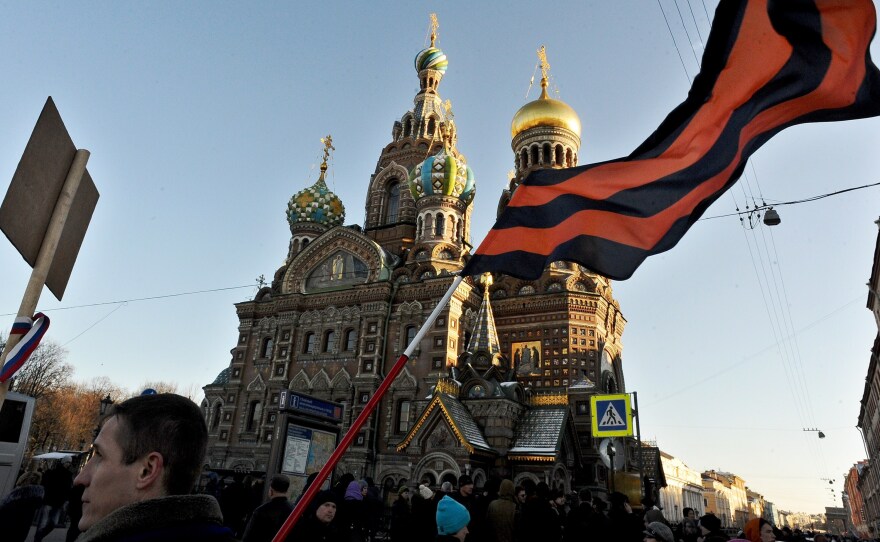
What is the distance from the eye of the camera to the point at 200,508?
1.55m

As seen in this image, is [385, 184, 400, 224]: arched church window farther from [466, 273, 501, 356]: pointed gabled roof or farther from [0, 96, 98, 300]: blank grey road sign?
[0, 96, 98, 300]: blank grey road sign

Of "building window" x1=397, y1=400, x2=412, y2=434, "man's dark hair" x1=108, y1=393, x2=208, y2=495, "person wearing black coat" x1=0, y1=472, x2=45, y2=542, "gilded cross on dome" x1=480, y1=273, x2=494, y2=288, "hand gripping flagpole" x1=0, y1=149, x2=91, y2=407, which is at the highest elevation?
"gilded cross on dome" x1=480, y1=273, x2=494, y2=288

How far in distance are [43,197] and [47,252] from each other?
0.31 meters

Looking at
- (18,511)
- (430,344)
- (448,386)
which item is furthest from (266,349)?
(18,511)

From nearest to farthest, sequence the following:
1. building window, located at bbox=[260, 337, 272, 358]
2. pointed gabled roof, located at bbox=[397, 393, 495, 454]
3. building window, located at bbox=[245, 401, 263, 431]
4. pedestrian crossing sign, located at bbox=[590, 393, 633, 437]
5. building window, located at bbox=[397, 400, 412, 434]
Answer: pedestrian crossing sign, located at bbox=[590, 393, 633, 437] → pointed gabled roof, located at bbox=[397, 393, 495, 454] → building window, located at bbox=[397, 400, 412, 434] → building window, located at bbox=[245, 401, 263, 431] → building window, located at bbox=[260, 337, 272, 358]

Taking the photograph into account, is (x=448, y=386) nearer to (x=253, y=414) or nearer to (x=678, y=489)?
(x=253, y=414)

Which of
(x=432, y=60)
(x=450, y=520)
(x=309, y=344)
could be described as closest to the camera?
(x=450, y=520)

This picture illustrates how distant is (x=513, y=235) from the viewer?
466 centimetres

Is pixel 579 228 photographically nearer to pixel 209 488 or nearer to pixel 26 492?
pixel 26 492

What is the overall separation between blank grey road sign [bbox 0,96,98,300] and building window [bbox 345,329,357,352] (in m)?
23.5

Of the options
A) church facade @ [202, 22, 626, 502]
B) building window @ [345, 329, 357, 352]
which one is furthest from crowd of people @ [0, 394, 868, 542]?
building window @ [345, 329, 357, 352]

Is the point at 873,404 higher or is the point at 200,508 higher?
the point at 873,404

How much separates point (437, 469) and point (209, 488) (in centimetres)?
692

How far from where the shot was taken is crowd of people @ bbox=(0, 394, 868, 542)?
1518 millimetres
